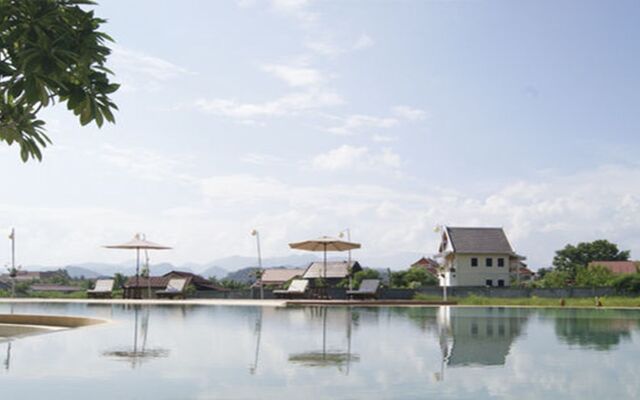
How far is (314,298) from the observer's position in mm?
30938

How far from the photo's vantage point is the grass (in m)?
27.6

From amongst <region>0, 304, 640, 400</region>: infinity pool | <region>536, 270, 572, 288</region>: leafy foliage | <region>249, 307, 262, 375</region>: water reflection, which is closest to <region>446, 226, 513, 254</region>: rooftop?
<region>536, 270, 572, 288</region>: leafy foliage

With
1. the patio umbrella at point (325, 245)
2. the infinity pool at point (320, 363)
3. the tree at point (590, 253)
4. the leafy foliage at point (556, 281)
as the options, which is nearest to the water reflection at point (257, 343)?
the infinity pool at point (320, 363)

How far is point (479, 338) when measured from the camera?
13508mm

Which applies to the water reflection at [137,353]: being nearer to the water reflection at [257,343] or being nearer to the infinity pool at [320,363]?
the infinity pool at [320,363]

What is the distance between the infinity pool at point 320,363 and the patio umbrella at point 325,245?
1568 cm

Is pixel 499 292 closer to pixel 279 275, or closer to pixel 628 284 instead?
pixel 628 284

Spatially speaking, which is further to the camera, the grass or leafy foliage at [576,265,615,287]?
leafy foliage at [576,265,615,287]

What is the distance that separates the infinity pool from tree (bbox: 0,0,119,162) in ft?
13.8

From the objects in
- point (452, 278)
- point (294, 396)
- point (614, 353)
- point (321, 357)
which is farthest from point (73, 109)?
point (452, 278)

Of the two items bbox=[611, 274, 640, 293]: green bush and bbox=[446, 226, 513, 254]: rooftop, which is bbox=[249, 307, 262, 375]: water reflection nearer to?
bbox=[611, 274, 640, 293]: green bush

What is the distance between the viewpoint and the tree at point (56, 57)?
10.7ft

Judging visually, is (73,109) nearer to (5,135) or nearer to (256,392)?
(5,135)

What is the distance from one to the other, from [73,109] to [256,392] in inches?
174
